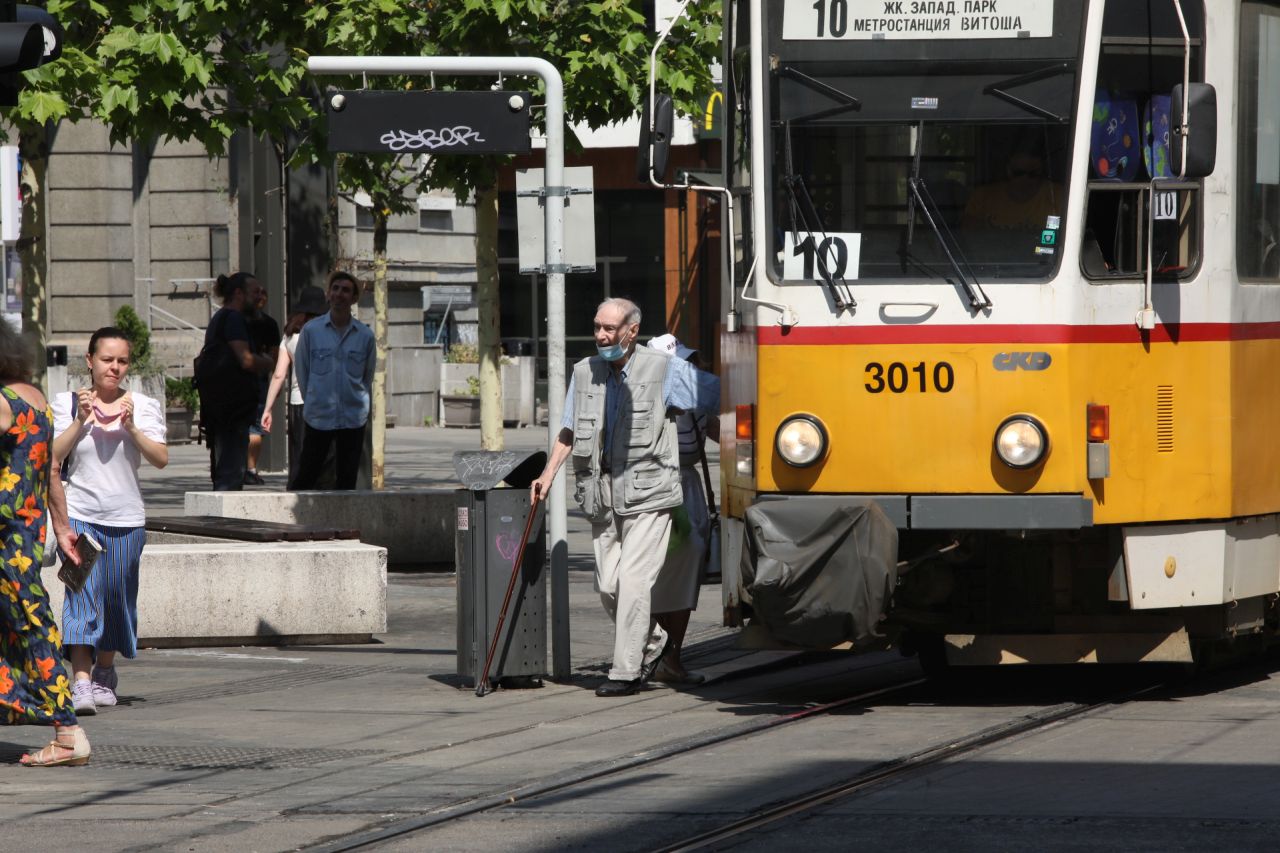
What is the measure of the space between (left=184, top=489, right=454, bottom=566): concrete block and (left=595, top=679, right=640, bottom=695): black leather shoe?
4835 millimetres

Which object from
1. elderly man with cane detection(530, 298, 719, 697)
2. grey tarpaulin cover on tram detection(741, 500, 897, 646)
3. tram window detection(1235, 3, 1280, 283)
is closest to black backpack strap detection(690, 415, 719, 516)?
elderly man with cane detection(530, 298, 719, 697)

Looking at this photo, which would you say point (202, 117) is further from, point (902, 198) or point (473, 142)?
point (902, 198)

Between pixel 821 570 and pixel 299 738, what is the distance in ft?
7.15

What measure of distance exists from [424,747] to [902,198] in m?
2.93

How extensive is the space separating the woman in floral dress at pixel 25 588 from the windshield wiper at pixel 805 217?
Answer: 10.3 feet

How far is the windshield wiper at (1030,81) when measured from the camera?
30.1 feet

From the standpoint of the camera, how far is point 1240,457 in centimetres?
945

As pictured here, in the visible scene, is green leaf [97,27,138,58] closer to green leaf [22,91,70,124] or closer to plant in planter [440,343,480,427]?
green leaf [22,91,70,124]

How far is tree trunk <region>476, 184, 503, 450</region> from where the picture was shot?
15.7m

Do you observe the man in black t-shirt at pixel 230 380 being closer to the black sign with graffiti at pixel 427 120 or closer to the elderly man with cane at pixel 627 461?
the black sign with graffiti at pixel 427 120

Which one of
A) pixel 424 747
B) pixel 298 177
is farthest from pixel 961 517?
pixel 298 177

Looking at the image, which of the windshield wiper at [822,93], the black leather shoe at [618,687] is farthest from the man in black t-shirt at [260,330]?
the windshield wiper at [822,93]

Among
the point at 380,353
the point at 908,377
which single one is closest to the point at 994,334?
the point at 908,377

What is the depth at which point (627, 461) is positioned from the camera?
32.6 feet
